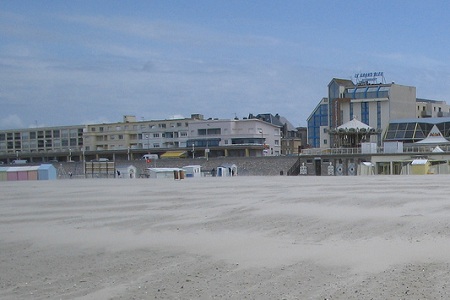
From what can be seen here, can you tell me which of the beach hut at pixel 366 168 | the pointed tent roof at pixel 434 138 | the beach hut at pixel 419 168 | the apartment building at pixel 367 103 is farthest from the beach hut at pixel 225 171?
the pointed tent roof at pixel 434 138

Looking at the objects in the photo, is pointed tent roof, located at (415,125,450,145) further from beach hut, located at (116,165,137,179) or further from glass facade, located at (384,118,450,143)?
beach hut, located at (116,165,137,179)

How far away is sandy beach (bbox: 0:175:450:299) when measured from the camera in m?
7.30

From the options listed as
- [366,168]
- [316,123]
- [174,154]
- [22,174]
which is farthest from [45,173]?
[316,123]

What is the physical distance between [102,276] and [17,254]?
8.69 ft

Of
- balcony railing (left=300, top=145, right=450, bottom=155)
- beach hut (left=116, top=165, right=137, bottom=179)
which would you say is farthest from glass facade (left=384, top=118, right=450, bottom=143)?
beach hut (left=116, top=165, right=137, bottom=179)

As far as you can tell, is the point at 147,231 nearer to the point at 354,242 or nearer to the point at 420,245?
the point at 354,242

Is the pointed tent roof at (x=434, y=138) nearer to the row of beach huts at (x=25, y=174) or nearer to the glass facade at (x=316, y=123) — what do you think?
the glass facade at (x=316, y=123)

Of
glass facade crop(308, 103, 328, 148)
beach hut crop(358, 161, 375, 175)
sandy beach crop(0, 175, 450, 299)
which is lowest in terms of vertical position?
beach hut crop(358, 161, 375, 175)

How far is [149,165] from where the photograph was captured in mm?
76562

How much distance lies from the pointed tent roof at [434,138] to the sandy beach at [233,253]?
→ 53.9 m

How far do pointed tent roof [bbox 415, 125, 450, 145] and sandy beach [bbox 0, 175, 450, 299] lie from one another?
5394cm

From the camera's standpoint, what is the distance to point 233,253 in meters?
9.50

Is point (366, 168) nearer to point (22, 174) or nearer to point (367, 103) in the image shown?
point (367, 103)

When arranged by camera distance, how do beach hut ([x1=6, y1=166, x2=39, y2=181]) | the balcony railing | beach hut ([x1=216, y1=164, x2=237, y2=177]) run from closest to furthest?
beach hut ([x1=6, y1=166, x2=39, y2=181]), beach hut ([x1=216, y1=164, x2=237, y2=177]), the balcony railing
